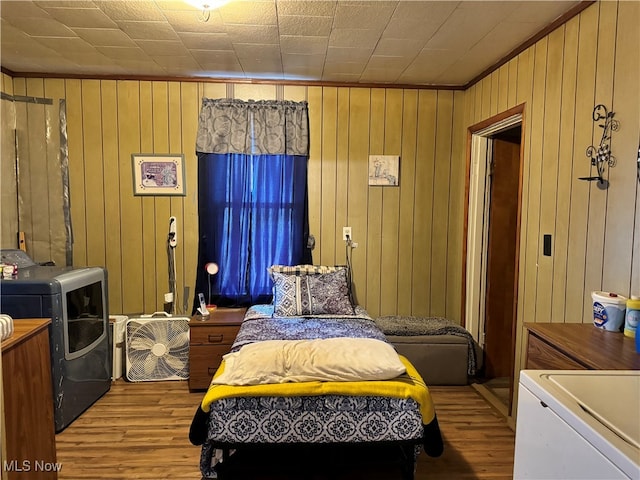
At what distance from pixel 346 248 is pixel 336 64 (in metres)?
1.56

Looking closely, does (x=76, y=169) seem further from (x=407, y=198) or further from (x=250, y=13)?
(x=407, y=198)

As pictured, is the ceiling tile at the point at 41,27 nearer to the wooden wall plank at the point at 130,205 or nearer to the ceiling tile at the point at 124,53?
the ceiling tile at the point at 124,53

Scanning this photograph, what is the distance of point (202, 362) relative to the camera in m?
3.11

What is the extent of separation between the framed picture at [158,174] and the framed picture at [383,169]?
1.69m

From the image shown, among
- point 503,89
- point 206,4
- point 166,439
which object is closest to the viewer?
point 206,4

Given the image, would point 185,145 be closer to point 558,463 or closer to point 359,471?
point 359,471

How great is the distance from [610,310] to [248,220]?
2649mm

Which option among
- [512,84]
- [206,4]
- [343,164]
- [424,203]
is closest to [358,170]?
[343,164]

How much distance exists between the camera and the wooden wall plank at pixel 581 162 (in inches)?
79.0

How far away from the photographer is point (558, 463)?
1.02 meters

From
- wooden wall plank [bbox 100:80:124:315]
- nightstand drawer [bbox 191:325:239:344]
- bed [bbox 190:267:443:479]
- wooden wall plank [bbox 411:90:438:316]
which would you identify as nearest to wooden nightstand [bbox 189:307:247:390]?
nightstand drawer [bbox 191:325:239:344]

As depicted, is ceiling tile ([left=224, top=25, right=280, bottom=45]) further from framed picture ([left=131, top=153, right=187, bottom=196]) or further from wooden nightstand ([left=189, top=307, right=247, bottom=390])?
wooden nightstand ([left=189, top=307, right=247, bottom=390])

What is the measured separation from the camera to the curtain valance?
3.46 m

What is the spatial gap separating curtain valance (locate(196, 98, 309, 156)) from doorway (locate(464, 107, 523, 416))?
1.53 m
